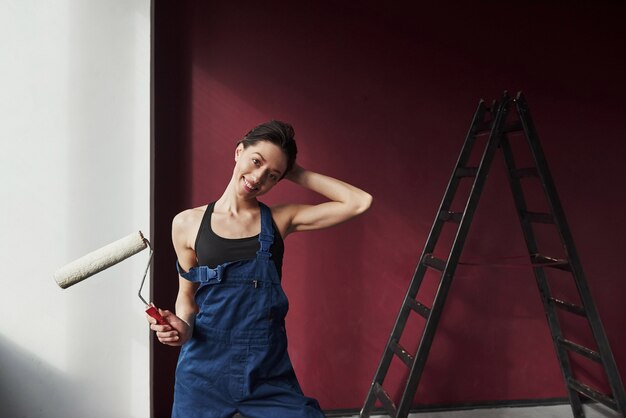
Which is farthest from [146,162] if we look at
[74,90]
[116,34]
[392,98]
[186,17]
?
[392,98]

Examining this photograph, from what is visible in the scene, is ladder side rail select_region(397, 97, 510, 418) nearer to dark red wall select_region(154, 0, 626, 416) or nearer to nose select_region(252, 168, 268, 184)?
dark red wall select_region(154, 0, 626, 416)

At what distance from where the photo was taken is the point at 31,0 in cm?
200

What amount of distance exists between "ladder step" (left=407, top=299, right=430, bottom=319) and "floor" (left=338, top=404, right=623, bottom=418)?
703 millimetres

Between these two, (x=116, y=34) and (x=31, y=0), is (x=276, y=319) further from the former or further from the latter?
(x=31, y=0)

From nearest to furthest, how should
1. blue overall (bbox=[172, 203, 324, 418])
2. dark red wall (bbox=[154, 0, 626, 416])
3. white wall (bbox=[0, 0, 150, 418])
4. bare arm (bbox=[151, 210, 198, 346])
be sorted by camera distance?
blue overall (bbox=[172, 203, 324, 418])
bare arm (bbox=[151, 210, 198, 346])
white wall (bbox=[0, 0, 150, 418])
dark red wall (bbox=[154, 0, 626, 416])

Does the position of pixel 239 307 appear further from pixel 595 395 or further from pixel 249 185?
pixel 595 395

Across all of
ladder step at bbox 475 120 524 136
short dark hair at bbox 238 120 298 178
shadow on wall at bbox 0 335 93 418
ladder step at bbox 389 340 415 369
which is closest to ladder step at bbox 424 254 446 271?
ladder step at bbox 389 340 415 369

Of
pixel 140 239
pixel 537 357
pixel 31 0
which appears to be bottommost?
pixel 537 357

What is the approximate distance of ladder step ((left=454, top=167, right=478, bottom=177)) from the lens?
2227 millimetres

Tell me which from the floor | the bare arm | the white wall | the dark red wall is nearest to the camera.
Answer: the bare arm

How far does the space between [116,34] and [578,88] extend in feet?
8.06

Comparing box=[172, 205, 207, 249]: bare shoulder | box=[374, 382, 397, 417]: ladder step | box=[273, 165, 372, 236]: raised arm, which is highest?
box=[273, 165, 372, 236]: raised arm

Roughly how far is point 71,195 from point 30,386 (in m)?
0.86

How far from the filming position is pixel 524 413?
267cm
